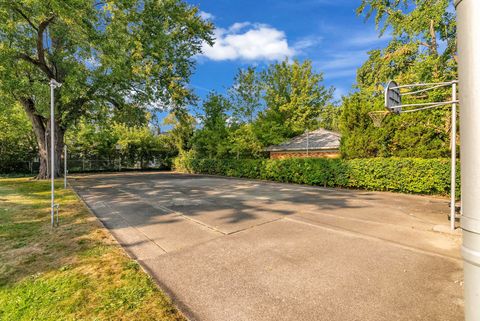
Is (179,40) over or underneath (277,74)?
underneath

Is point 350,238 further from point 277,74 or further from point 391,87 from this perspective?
point 277,74

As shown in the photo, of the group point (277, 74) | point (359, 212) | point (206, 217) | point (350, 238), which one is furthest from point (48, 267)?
point (277, 74)

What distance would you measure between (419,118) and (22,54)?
19.2 metres

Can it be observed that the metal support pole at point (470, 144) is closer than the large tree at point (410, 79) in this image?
Yes

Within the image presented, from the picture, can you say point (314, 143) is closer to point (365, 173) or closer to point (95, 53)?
point (365, 173)

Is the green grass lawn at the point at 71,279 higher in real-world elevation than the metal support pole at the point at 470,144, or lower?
lower

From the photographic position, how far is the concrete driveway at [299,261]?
2592 mm

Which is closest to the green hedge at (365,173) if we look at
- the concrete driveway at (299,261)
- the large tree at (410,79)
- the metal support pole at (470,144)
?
the large tree at (410,79)

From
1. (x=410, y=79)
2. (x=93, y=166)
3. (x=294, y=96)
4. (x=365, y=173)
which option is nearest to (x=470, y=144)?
(x=365, y=173)

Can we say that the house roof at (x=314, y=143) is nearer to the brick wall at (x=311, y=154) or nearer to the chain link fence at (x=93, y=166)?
the brick wall at (x=311, y=154)

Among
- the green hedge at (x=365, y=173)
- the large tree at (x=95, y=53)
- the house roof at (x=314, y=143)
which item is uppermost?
the large tree at (x=95, y=53)

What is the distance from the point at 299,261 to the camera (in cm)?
369

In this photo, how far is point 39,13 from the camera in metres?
9.62

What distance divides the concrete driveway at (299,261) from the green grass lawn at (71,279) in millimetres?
283
